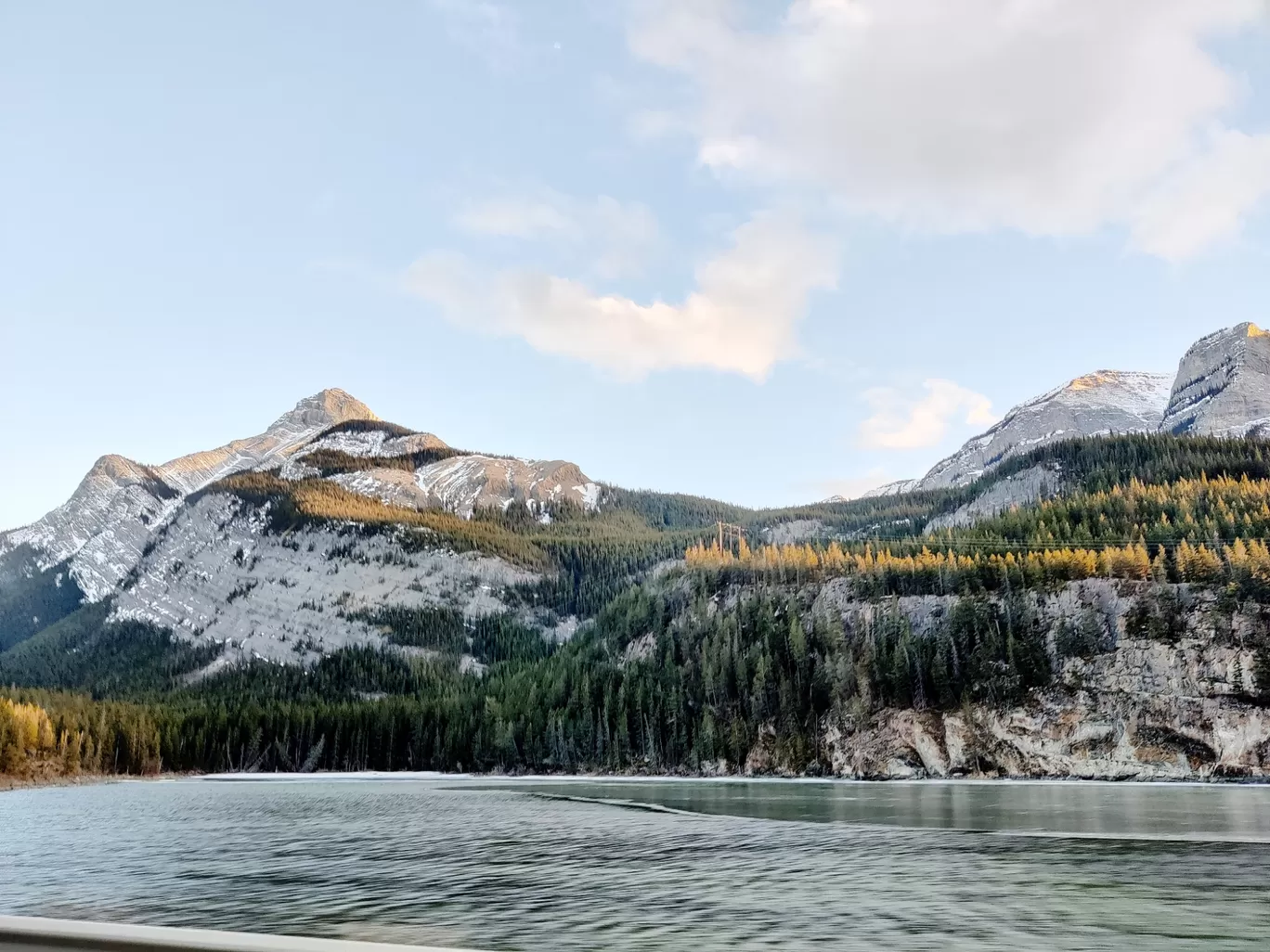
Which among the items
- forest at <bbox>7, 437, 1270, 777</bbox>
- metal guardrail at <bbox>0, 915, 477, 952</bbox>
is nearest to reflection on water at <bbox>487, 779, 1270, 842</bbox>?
forest at <bbox>7, 437, 1270, 777</bbox>

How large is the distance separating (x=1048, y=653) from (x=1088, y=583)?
14.0 meters

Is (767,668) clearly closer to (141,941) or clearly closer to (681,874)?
(681,874)

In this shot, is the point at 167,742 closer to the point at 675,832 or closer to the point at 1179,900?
the point at 675,832

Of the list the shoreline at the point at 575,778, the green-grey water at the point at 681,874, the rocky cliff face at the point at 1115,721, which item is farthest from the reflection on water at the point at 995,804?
the rocky cliff face at the point at 1115,721

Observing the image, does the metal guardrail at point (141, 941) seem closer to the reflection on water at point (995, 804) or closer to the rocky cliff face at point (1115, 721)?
the reflection on water at point (995, 804)

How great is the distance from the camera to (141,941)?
26.2ft

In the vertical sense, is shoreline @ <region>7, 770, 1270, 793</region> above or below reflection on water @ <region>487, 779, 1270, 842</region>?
below

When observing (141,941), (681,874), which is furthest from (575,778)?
(141,941)

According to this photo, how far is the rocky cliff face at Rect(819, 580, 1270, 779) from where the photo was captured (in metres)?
116

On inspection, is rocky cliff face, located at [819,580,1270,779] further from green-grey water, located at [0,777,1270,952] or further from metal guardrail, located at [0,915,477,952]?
metal guardrail, located at [0,915,477,952]

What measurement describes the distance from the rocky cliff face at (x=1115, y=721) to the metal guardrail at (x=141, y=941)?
431ft

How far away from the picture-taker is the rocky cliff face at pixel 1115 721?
4564 inches

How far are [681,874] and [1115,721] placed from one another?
109270 millimetres

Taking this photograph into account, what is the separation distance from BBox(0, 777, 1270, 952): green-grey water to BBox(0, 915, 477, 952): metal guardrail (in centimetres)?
1206
